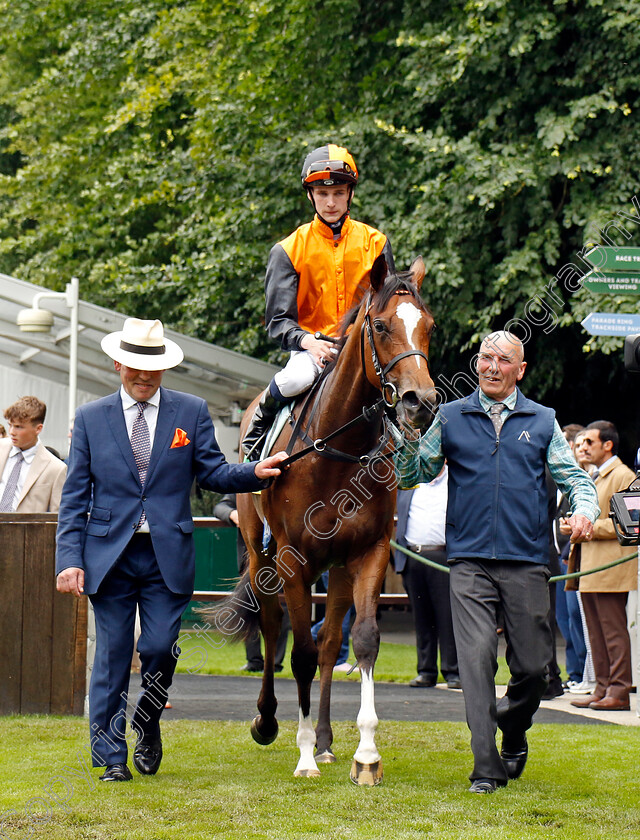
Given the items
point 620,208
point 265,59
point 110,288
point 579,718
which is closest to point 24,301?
point 110,288

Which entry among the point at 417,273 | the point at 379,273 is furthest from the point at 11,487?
the point at 417,273

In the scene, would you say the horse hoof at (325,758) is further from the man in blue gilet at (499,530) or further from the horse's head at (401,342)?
the horse's head at (401,342)

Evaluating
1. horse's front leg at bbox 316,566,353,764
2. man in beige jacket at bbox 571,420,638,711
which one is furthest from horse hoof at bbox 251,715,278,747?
man in beige jacket at bbox 571,420,638,711

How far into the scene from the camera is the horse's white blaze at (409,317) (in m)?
5.71

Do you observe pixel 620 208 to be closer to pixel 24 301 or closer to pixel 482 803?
pixel 24 301

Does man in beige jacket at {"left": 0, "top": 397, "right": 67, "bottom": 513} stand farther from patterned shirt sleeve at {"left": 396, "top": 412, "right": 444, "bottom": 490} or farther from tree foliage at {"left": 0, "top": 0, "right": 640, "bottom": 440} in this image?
tree foliage at {"left": 0, "top": 0, "right": 640, "bottom": 440}

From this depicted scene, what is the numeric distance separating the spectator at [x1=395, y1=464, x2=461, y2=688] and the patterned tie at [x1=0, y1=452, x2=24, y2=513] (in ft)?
12.3

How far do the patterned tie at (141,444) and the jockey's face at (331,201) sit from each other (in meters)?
1.65

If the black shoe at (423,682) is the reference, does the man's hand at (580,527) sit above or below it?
above

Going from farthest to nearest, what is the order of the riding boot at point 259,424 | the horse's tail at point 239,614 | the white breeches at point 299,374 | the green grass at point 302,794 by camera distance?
the horse's tail at point 239,614 < the riding boot at point 259,424 < the white breeches at point 299,374 < the green grass at point 302,794

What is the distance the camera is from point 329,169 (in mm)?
6809

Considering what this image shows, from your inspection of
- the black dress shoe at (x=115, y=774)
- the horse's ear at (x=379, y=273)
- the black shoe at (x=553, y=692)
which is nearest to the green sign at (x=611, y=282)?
the horse's ear at (x=379, y=273)

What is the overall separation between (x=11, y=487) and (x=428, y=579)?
410cm

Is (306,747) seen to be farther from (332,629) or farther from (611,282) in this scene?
(611,282)
